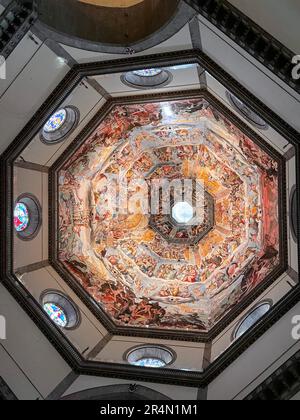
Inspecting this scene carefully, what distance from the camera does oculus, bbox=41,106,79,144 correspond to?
1419 cm

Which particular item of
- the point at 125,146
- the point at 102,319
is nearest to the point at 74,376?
the point at 102,319

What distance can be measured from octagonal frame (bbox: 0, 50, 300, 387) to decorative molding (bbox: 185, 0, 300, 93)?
1.71 meters

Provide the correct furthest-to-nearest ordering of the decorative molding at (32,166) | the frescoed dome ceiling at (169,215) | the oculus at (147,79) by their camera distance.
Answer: the frescoed dome ceiling at (169,215)
the decorative molding at (32,166)
the oculus at (147,79)

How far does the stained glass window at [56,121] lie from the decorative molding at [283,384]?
907 cm

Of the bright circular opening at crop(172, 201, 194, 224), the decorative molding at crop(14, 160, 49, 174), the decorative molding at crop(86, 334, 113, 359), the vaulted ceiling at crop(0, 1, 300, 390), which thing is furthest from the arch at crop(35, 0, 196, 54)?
the bright circular opening at crop(172, 201, 194, 224)

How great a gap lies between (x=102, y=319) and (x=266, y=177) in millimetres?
6687

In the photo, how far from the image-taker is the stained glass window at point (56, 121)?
14203 mm

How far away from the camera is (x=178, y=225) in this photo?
1950cm

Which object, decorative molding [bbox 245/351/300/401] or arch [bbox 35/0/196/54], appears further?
arch [bbox 35/0/196/54]

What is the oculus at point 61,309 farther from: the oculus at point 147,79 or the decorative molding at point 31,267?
the oculus at point 147,79

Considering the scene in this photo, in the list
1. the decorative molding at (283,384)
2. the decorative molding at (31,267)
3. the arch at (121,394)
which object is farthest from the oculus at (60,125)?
the decorative molding at (283,384)

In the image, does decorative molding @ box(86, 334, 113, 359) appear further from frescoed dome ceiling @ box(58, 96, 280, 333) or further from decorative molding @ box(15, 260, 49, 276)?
decorative molding @ box(15, 260, 49, 276)

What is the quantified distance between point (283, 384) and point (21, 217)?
29.1 feet

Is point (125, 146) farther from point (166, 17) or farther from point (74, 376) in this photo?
point (74, 376)
